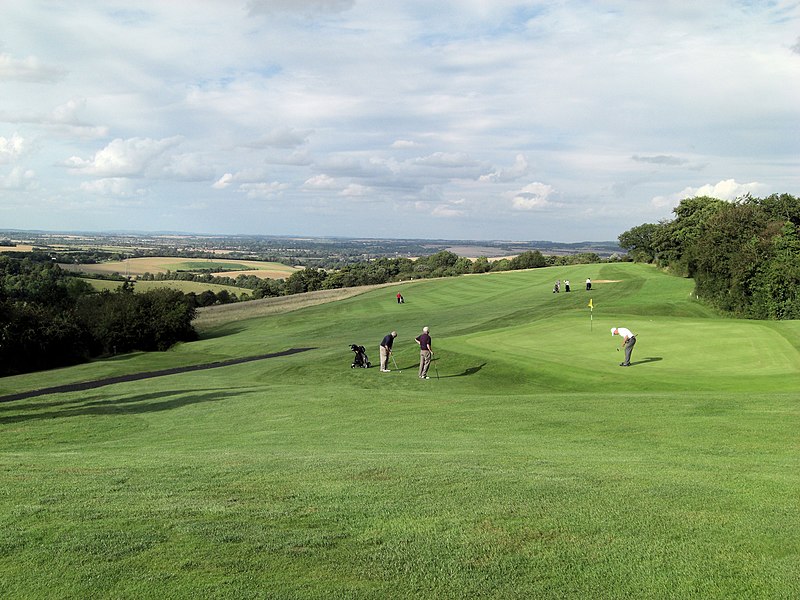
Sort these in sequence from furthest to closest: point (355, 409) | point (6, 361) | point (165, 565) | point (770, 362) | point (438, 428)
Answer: point (6, 361) < point (770, 362) < point (355, 409) < point (438, 428) < point (165, 565)

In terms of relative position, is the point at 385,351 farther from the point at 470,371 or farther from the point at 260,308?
the point at 260,308

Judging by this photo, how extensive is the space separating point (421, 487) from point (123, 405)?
1616 cm

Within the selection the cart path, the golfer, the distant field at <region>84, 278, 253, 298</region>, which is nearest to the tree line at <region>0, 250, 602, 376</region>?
the cart path

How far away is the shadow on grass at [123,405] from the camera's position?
20141 mm

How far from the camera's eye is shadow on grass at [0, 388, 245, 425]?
2014 centimetres

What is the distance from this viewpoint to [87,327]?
167 ft

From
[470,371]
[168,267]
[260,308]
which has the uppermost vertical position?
[470,371]

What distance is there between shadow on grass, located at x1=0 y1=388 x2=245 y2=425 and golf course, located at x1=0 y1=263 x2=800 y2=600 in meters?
0.15

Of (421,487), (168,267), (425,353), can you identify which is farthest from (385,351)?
(168,267)

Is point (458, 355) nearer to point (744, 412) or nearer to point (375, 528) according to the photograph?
point (744, 412)

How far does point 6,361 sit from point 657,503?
154 feet

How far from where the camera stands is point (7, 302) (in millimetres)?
45062

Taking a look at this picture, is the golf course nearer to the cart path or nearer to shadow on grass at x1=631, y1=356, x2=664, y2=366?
shadow on grass at x1=631, y1=356, x2=664, y2=366

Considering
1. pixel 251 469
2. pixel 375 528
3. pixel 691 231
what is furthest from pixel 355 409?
pixel 691 231
